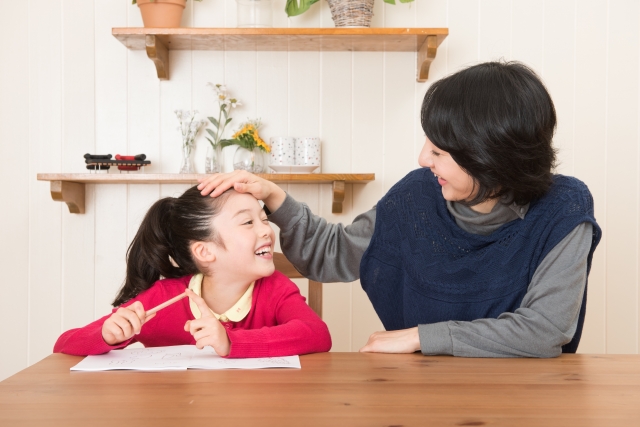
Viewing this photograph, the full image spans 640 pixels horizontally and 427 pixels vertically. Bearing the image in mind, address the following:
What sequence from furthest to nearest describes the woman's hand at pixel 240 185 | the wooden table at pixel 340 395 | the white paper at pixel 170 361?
the woman's hand at pixel 240 185
the white paper at pixel 170 361
the wooden table at pixel 340 395

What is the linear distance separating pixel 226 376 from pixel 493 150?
25.4 inches

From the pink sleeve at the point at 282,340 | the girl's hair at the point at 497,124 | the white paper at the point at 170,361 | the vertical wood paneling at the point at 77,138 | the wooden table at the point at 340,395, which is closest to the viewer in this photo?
the wooden table at the point at 340,395

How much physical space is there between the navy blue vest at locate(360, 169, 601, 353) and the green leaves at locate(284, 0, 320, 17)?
3.40ft

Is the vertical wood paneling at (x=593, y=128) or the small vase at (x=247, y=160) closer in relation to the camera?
the small vase at (x=247, y=160)

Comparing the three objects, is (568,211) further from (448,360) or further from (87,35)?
(87,35)

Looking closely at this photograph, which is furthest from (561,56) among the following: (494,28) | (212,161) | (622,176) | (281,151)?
(212,161)

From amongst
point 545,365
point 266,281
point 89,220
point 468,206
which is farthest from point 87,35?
point 545,365

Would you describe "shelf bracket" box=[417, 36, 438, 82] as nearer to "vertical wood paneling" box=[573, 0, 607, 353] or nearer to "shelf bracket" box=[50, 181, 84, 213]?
"vertical wood paneling" box=[573, 0, 607, 353]

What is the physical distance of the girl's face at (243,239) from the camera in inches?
56.9

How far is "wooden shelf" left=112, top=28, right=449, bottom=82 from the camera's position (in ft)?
7.50

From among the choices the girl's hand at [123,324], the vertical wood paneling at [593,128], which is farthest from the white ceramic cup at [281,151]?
the girl's hand at [123,324]

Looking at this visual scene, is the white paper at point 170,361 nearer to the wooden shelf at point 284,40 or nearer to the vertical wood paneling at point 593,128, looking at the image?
the wooden shelf at point 284,40

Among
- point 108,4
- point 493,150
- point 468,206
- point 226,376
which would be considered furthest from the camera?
point 108,4

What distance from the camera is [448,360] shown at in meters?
1.16
